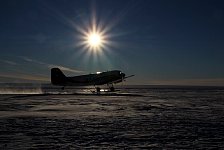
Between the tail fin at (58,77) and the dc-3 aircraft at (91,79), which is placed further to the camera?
the tail fin at (58,77)

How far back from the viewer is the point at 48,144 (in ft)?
33.6

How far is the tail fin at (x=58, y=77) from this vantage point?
86625mm


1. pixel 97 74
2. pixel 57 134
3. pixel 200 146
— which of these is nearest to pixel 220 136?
pixel 200 146

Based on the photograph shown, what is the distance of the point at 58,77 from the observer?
285 feet

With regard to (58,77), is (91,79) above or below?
below

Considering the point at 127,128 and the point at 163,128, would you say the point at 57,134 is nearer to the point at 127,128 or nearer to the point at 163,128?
the point at 127,128

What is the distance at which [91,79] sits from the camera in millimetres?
81938

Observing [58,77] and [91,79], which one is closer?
[91,79]

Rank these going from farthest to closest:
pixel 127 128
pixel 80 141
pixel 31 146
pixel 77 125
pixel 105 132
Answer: pixel 77 125 < pixel 127 128 < pixel 105 132 < pixel 80 141 < pixel 31 146

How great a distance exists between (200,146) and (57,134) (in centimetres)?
581

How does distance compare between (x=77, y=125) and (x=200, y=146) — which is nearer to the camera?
(x=200, y=146)

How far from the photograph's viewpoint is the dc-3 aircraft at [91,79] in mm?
78250

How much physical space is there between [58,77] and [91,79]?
11.2 m

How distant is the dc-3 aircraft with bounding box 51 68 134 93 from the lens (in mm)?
78250
